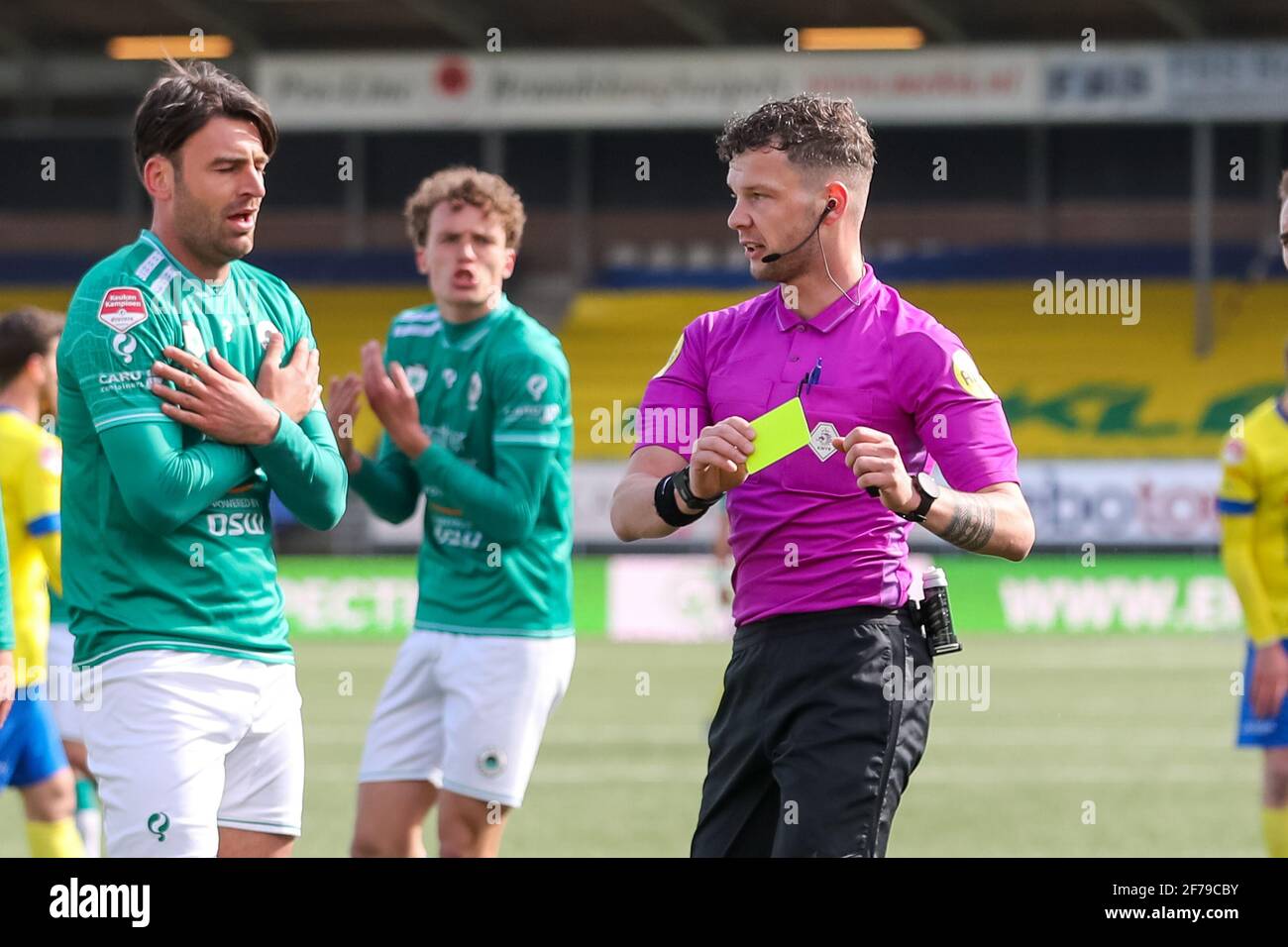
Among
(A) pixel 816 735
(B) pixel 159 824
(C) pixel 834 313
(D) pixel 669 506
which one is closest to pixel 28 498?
(B) pixel 159 824

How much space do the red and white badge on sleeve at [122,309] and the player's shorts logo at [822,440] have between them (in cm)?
141

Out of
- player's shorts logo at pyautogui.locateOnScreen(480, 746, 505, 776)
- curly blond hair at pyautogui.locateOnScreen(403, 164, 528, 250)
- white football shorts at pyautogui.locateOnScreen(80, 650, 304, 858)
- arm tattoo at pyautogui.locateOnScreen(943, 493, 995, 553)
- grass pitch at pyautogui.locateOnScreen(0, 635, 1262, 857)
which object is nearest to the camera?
arm tattoo at pyautogui.locateOnScreen(943, 493, 995, 553)

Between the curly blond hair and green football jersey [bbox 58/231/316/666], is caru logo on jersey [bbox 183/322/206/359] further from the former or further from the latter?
the curly blond hair

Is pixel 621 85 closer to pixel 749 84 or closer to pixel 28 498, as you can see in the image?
pixel 749 84

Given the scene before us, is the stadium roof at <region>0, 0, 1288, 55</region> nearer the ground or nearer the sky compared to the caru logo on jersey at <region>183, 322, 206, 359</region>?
nearer the sky

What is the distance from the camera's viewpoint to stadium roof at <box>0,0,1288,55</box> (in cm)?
2359

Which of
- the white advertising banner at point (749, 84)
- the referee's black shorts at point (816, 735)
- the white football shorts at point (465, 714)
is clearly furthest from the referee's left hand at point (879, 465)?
the white advertising banner at point (749, 84)

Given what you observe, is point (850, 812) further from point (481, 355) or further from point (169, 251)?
point (481, 355)

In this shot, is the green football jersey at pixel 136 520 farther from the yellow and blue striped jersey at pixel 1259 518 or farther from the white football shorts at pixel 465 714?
the yellow and blue striped jersey at pixel 1259 518

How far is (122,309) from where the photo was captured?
12.2 feet

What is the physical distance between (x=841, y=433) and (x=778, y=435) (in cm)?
23

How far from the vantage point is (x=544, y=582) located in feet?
18.7

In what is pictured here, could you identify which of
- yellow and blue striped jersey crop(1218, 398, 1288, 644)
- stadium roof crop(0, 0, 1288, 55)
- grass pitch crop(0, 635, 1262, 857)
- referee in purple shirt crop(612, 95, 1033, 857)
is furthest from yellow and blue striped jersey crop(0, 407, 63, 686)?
stadium roof crop(0, 0, 1288, 55)
